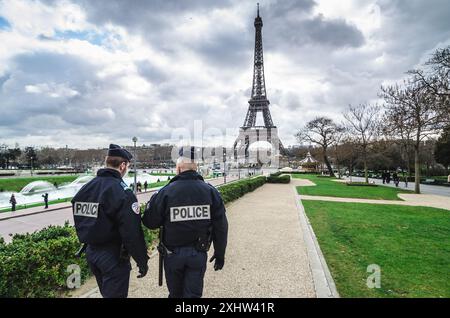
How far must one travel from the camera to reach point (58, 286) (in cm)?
434

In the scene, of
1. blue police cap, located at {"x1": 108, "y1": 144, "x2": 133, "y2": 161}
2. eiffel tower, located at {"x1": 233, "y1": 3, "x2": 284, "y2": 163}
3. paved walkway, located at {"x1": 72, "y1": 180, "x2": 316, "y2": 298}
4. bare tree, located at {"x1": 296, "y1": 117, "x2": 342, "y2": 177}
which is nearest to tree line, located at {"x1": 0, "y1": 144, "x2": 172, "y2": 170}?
eiffel tower, located at {"x1": 233, "y1": 3, "x2": 284, "y2": 163}

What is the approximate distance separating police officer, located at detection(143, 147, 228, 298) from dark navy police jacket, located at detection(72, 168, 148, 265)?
29 centimetres

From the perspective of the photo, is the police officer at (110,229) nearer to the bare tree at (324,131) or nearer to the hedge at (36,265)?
the hedge at (36,265)

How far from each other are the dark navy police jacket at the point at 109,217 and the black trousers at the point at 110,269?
0.34ft

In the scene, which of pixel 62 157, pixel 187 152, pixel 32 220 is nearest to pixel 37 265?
pixel 187 152

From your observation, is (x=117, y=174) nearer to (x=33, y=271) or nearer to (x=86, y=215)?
(x=86, y=215)

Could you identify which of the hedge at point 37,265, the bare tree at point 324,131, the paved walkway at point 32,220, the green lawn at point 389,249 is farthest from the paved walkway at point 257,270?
the bare tree at point 324,131

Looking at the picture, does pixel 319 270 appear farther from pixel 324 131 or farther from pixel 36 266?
pixel 324 131

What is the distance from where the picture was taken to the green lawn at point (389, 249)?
4.59 meters

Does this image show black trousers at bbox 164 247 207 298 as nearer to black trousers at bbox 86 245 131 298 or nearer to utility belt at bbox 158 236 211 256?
utility belt at bbox 158 236 211 256

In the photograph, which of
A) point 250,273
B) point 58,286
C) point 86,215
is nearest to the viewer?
point 86,215

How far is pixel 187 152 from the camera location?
11.1 feet
